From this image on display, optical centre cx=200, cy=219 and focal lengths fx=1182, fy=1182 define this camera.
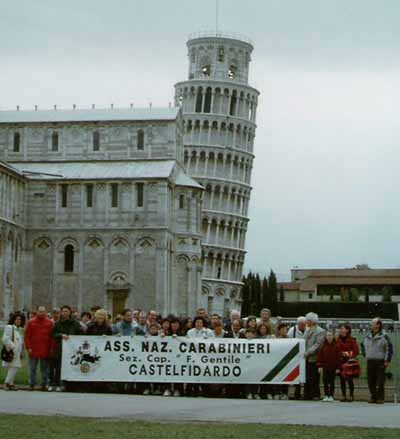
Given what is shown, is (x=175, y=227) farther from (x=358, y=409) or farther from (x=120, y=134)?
(x=358, y=409)

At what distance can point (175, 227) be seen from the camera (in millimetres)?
78125

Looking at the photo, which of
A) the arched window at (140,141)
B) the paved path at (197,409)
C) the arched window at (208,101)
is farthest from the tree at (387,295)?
the paved path at (197,409)

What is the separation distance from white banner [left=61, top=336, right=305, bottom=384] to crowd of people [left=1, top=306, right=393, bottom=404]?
25 centimetres

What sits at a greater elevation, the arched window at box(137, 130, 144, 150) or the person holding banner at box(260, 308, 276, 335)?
the arched window at box(137, 130, 144, 150)

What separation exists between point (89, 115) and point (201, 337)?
6130 cm

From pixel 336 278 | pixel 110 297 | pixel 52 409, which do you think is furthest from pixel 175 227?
pixel 336 278

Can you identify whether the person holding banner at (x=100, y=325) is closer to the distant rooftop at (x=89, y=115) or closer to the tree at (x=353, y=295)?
the distant rooftop at (x=89, y=115)

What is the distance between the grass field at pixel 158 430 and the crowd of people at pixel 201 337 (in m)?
6.40

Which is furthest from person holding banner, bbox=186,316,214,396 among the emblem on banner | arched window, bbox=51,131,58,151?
arched window, bbox=51,131,58,151

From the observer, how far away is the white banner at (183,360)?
2400 cm

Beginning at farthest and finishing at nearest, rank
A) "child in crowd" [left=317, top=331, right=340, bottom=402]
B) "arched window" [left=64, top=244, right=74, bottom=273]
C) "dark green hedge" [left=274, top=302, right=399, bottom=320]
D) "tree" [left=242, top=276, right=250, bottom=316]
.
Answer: "tree" [left=242, top=276, right=250, bottom=316]
"dark green hedge" [left=274, top=302, right=399, bottom=320]
"arched window" [left=64, top=244, right=74, bottom=273]
"child in crowd" [left=317, top=331, right=340, bottom=402]

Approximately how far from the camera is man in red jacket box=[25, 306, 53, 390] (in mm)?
24719

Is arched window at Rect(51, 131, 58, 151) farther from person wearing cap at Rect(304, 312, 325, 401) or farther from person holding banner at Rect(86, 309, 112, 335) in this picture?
person wearing cap at Rect(304, 312, 325, 401)

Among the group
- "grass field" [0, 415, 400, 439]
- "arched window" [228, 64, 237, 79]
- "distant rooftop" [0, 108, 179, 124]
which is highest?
"arched window" [228, 64, 237, 79]
